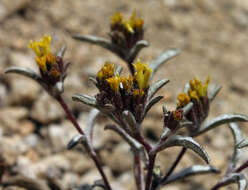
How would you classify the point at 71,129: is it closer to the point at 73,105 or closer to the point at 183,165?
the point at 73,105

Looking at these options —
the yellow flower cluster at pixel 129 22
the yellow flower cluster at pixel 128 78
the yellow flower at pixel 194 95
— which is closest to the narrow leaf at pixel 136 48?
the yellow flower cluster at pixel 129 22

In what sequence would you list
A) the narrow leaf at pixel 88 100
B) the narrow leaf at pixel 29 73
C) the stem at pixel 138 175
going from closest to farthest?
A: the narrow leaf at pixel 88 100 < the narrow leaf at pixel 29 73 < the stem at pixel 138 175

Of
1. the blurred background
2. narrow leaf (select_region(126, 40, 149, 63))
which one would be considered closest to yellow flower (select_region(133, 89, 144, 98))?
narrow leaf (select_region(126, 40, 149, 63))

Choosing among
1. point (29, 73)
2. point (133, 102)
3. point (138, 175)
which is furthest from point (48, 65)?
point (138, 175)

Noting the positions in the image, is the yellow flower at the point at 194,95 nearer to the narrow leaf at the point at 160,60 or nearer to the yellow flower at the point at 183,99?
the yellow flower at the point at 183,99

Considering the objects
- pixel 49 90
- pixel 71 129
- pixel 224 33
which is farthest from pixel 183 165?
pixel 224 33

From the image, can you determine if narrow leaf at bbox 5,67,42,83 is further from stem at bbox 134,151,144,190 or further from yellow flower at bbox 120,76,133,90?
stem at bbox 134,151,144,190

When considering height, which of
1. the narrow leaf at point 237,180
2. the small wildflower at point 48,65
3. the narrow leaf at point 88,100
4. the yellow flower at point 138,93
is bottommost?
the narrow leaf at point 237,180
